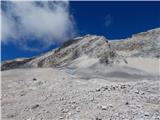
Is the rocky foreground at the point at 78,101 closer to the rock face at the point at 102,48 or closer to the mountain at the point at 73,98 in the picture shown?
the mountain at the point at 73,98

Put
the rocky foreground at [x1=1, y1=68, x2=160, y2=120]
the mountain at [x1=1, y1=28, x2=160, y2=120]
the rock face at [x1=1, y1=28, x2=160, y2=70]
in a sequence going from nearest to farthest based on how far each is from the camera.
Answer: the rocky foreground at [x1=1, y1=68, x2=160, y2=120]
the mountain at [x1=1, y1=28, x2=160, y2=120]
the rock face at [x1=1, y1=28, x2=160, y2=70]

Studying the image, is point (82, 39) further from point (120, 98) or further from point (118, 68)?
point (120, 98)

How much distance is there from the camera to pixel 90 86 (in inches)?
802

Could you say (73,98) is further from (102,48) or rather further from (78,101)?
(102,48)

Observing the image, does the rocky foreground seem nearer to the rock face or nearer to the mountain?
the mountain

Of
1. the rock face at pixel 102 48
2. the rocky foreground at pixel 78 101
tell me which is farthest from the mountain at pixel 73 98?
the rock face at pixel 102 48

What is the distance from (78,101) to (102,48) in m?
31.1

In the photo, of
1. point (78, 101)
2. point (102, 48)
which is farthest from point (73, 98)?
point (102, 48)

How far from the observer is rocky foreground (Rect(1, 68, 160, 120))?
572 inches

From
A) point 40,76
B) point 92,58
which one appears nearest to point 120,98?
point 40,76

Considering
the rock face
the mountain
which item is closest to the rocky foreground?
the mountain

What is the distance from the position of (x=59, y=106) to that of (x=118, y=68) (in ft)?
71.6

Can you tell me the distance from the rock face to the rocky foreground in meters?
23.7

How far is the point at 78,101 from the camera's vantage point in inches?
639
